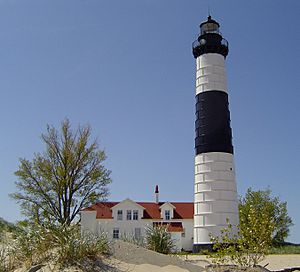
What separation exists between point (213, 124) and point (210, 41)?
21.4ft

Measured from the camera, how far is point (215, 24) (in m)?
32.6

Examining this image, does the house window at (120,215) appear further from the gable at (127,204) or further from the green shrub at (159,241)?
the green shrub at (159,241)

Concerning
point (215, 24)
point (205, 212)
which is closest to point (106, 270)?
point (205, 212)

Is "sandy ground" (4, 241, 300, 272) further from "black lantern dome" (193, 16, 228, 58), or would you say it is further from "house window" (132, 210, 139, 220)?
"house window" (132, 210, 139, 220)

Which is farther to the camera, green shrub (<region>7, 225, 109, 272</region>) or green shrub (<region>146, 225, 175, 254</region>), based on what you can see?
green shrub (<region>146, 225, 175, 254</region>)

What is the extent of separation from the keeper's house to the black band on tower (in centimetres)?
1431

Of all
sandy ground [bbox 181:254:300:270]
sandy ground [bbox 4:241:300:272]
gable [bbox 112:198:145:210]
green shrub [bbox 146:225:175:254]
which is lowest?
sandy ground [bbox 181:254:300:270]

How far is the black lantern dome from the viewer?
31.3m

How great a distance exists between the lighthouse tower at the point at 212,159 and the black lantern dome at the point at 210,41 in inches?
35.5

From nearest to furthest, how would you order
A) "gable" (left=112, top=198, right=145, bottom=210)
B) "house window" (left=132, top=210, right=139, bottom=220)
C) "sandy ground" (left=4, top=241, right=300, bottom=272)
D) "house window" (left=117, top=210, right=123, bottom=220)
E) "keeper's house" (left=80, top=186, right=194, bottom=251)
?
"sandy ground" (left=4, top=241, right=300, bottom=272), "keeper's house" (left=80, top=186, right=194, bottom=251), "house window" (left=117, top=210, right=123, bottom=220), "gable" (left=112, top=198, right=145, bottom=210), "house window" (left=132, top=210, right=139, bottom=220)

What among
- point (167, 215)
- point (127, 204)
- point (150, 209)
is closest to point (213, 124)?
point (127, 204)

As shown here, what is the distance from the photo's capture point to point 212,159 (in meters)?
28.8

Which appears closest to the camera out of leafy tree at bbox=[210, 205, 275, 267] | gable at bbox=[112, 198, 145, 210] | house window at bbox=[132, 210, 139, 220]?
leafy tree at bbox=[210, 205, 275, 267]

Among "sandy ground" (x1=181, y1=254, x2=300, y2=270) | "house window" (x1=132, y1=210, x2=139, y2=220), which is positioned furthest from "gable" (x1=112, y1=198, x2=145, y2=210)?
"sandy ground" (x1=181, y1=254, x2=300, y2=270)
